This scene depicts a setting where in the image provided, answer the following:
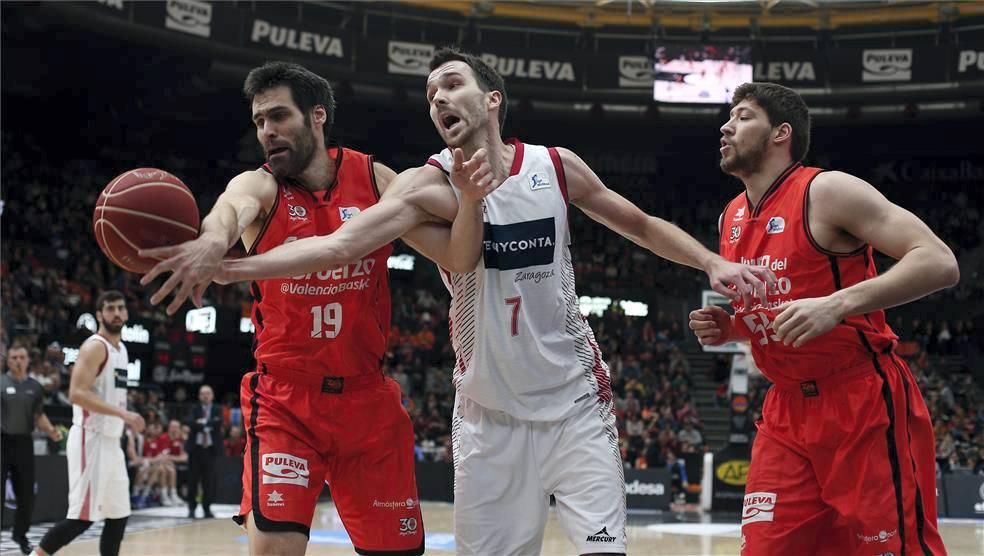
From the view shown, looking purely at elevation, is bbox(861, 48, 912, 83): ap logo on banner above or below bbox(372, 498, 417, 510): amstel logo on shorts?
above

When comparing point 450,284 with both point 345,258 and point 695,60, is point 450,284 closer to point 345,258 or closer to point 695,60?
point 345,258

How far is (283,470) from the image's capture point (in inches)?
169

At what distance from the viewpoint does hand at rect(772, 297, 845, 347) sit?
3.72m

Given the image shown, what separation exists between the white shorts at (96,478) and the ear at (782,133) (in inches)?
229

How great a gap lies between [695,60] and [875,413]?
20080 millimetres

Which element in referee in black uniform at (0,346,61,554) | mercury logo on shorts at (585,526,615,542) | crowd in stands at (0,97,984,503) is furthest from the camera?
crowd in stands at (0,97,984,503)

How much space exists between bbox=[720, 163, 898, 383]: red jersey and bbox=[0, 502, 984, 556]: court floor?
637cm

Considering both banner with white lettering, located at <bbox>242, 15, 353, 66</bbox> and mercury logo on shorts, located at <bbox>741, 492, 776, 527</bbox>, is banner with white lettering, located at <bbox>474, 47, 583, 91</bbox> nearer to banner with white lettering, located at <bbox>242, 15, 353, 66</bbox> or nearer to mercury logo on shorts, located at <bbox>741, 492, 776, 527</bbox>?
banner with white lettering, located at <bbox>242, 15, 353, 66</bbox>

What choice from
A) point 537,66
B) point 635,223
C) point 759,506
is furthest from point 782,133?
point 537,66

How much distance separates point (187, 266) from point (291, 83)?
4.92 ft

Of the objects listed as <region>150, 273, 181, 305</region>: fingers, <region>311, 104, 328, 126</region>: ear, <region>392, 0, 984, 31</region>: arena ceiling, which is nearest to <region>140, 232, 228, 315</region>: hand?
<region>150, 273, 181, 305</region>: fingers

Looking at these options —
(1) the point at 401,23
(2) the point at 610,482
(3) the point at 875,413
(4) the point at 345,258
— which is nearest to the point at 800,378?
(3) the point at 875,413

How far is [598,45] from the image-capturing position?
25.4 meters

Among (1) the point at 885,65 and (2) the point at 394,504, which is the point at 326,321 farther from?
(1) the point at 885,65
